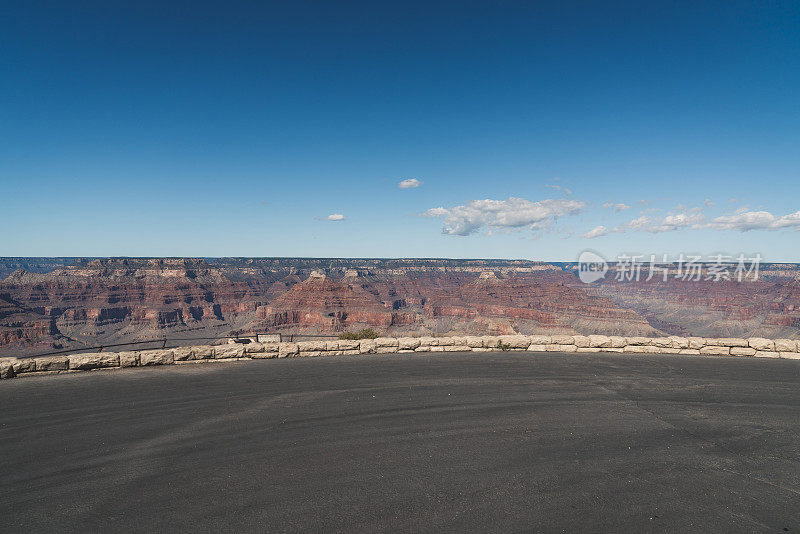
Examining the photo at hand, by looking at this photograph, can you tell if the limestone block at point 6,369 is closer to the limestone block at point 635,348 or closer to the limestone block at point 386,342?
the limestone block at point 386,342

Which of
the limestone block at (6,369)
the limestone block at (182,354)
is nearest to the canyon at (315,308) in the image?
the limestone block at (182,354)

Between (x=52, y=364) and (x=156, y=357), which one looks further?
(x=156, y=357)

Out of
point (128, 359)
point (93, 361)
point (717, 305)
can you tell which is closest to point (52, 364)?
point (93, 361)

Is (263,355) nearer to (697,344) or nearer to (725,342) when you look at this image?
(697,344)

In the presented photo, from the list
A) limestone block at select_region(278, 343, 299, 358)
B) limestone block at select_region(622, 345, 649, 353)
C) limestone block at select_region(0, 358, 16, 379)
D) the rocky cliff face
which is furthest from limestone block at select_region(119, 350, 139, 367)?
the rocky cliff face

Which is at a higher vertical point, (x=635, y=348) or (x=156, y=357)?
(x=156, y=357)

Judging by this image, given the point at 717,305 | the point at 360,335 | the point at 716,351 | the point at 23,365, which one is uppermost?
the point at 23,365
